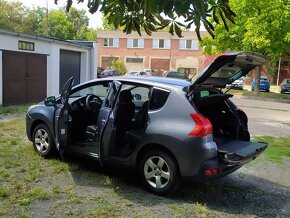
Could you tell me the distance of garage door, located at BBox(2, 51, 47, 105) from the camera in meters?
14.9

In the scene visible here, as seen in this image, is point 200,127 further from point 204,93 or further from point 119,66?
point 119,66

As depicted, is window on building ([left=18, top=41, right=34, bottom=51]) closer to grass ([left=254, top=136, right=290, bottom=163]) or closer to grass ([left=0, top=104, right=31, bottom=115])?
grass ([left=0, top=104, right=31, bottom=115])

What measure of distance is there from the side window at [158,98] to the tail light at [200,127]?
53 cm

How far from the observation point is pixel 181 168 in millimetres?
4992

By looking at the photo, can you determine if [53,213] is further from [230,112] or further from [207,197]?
[230,112]

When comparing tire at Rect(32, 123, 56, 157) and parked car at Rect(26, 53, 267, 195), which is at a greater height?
parked car at Rect(26, 53, 267, 195)

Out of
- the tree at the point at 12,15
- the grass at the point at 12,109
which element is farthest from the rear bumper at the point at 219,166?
the tree at the point at 12,15

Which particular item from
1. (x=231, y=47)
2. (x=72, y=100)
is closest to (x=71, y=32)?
(x=231, y=47)

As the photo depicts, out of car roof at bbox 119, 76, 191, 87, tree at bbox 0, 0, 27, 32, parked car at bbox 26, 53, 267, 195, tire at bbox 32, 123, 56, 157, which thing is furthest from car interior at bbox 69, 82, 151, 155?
tree at bbox 0, 0, 27, 32

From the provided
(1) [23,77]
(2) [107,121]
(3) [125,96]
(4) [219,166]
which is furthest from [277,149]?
(1) [23,77]

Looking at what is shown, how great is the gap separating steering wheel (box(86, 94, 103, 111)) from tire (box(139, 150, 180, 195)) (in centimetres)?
167

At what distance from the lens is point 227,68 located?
17.6 feet

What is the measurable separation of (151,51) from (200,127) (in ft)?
177

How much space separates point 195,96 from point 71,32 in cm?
7685
